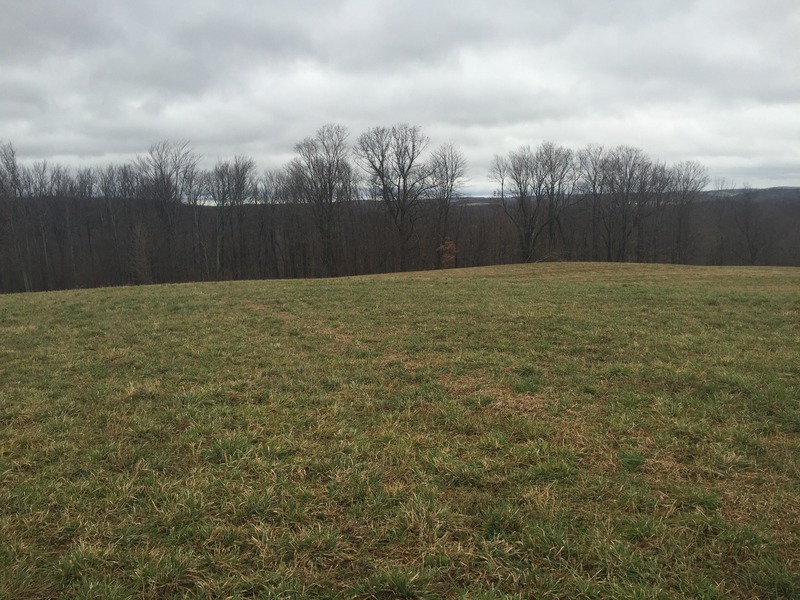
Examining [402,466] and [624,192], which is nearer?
[402,466]

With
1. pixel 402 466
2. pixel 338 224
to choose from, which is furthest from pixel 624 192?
pixel 402 466

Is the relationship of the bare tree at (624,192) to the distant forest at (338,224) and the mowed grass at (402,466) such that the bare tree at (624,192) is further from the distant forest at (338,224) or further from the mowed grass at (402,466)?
the mowed grass at (402,466)

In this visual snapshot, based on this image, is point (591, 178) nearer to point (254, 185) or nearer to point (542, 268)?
point (542, 268)

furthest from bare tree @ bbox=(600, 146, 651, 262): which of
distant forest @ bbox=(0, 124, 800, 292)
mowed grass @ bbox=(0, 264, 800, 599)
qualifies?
mowed grass @ bbox=(0, 264, 800, 599)

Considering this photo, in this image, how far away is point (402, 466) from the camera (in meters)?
3.44

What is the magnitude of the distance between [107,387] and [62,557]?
3072mm

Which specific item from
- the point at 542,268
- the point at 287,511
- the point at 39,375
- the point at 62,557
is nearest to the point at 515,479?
the point at 287,511

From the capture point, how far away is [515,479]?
3.28m

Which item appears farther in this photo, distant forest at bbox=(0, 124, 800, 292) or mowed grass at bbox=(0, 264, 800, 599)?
distant forest at bbox=(0, 124, 800, 292)

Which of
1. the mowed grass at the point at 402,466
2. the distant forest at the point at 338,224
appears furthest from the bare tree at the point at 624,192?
the mowed grass at the point at 402,466

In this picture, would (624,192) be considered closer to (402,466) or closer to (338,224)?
(338,224)

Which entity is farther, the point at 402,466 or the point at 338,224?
the point at 338,224

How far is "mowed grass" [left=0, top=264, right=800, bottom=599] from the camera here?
239 centimetres

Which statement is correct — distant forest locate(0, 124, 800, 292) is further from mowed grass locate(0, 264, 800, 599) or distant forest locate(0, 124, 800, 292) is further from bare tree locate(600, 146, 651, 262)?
mowed grass locate(0, 264, 800, 599)
